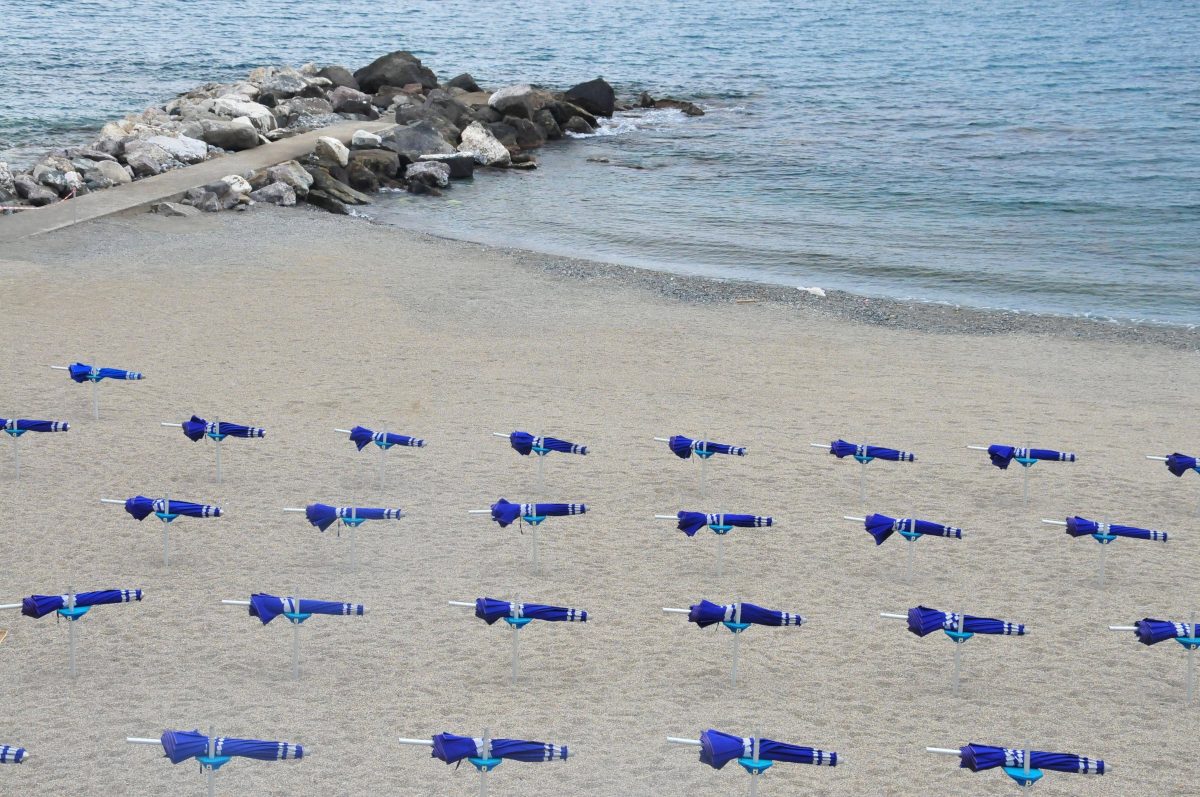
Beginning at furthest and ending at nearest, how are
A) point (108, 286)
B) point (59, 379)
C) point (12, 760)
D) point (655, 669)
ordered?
point (108, 286), point (59, 379), point (655, 669), point (12, 760)

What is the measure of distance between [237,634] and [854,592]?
5764 millimetres

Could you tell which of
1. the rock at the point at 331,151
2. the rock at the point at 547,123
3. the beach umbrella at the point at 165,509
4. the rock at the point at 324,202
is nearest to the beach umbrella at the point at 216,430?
the beach umbrella at the point at 165,509

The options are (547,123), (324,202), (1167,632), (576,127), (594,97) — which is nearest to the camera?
(1167,632)

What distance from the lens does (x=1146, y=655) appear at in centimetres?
1180

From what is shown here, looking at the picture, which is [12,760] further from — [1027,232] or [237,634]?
[1027,232]

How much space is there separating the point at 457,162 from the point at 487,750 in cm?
2797

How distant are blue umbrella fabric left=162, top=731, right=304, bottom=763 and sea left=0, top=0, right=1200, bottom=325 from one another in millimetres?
19307

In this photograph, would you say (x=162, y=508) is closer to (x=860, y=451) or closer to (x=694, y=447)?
(x=694, y=447)

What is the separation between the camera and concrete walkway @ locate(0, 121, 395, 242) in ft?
86.7

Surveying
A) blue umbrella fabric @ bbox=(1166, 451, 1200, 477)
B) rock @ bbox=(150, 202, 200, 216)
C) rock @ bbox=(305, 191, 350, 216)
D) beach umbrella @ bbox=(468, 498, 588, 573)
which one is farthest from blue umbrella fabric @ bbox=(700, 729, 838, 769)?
rock @ bbox=(305, 191, 350, 216)

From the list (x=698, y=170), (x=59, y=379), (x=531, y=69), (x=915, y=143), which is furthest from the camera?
(x=531, y=69)

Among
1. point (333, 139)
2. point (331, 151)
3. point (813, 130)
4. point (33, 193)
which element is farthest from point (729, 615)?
point (813, 130)

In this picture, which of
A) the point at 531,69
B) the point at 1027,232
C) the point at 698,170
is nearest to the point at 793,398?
the point at 1027,232

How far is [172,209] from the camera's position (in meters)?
27.9
